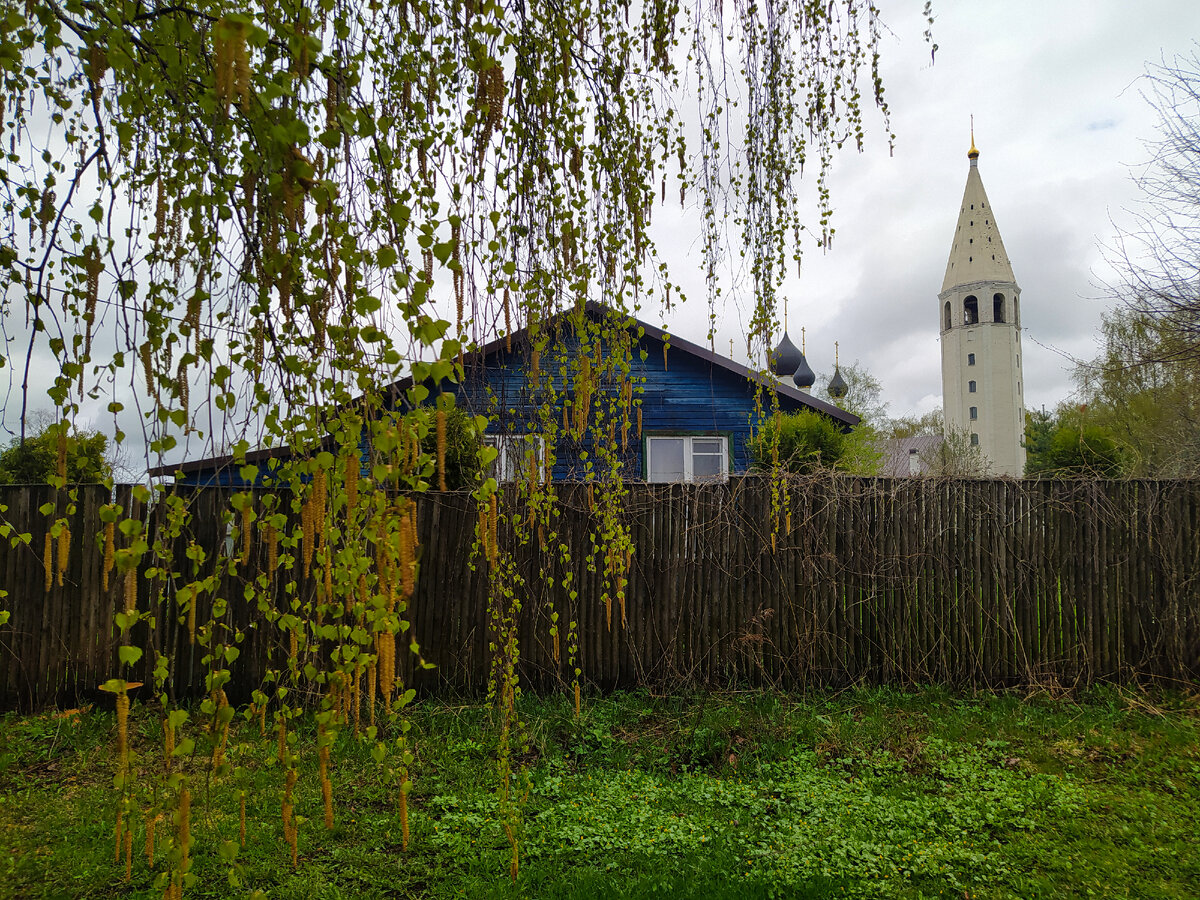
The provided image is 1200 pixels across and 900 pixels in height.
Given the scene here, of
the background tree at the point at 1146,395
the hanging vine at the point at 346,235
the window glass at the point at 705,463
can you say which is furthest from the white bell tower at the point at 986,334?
the hanging vine at the point at 346,235

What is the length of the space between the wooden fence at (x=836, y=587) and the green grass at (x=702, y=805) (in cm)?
33

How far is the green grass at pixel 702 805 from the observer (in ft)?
9.70

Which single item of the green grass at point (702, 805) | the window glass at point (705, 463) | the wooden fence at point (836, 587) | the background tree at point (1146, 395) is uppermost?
the background tree at point (1146, 395)

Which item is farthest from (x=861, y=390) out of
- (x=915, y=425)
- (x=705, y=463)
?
(x=705, y=463)

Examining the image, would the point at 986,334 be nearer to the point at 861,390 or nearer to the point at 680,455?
the point at 861,390

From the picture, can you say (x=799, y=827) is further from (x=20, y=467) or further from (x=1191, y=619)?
(x=20, y=467)

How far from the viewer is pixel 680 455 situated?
1081cm

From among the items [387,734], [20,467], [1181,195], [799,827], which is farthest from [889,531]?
[20,467]

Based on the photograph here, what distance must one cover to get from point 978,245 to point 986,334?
4.41 metres

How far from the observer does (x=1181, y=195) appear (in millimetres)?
7891

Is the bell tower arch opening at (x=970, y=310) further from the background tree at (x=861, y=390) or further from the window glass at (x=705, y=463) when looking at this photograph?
the window glass at (x=705, y=463)

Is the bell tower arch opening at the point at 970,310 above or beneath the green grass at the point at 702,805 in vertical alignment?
above

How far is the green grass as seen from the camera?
296 cm

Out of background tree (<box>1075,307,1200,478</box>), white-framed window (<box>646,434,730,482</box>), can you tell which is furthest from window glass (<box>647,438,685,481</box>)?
background tree (<box>1075,307,1200,478</box>)
